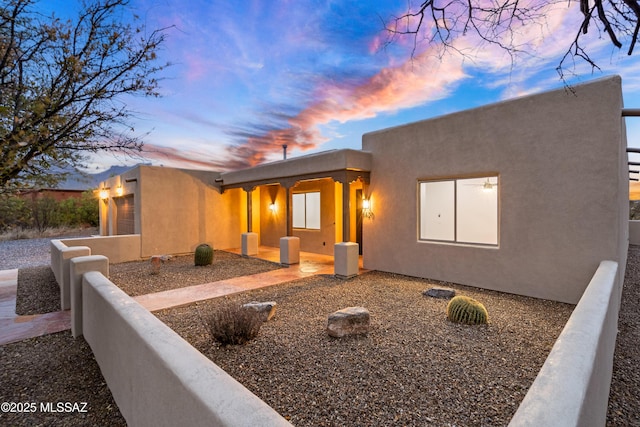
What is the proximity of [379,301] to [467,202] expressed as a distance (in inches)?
148

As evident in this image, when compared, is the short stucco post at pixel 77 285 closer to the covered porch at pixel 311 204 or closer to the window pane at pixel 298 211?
the covered porch at pixel 311 204

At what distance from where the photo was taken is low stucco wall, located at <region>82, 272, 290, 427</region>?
1.37m

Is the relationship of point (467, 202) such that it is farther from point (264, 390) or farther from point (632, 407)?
point (264, 390)

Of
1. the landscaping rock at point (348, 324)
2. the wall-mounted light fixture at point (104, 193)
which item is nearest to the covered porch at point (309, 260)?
the landscaping rock at point (348, 324)

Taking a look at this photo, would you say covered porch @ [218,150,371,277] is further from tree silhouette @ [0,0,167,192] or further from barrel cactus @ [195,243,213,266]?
tree silhouette @ [0,0,167,192]

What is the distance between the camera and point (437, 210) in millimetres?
8086

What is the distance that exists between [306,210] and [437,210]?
5534 millimetres

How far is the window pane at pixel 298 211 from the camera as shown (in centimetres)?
1229

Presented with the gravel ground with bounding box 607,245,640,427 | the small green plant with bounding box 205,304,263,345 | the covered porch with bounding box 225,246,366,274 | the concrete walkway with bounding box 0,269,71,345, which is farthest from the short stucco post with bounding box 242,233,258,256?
the gravel ground with bounding box 607,245,640,427

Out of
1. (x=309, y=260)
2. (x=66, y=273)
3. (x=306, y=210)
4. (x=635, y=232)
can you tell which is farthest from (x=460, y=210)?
(x=635, y=232)

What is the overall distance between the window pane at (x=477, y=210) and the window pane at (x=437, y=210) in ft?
0.74

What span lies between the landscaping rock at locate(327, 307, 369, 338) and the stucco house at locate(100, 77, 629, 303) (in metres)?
3.50

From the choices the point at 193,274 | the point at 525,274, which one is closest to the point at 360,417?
the point at 525,274

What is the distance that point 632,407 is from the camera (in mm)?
2891
